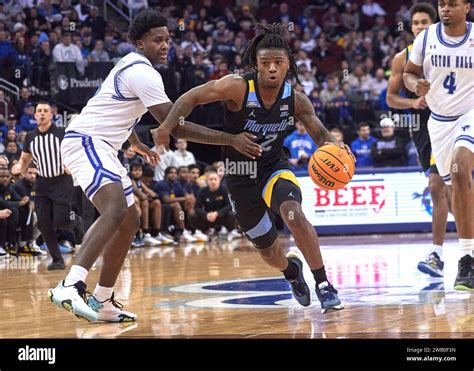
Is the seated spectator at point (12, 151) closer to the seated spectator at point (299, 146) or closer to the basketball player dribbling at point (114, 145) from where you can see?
the seated spectator at point (299, 146)

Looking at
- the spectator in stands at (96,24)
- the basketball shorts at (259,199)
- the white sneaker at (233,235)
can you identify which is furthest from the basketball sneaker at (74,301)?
the spectator in stands at (96,24)

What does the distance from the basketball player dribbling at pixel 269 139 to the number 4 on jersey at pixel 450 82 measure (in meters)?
1.69

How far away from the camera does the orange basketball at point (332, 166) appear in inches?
246

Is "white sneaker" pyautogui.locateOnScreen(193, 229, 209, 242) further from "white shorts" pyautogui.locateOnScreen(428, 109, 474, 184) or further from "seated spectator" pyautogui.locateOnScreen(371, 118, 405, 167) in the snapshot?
"white shorts" pyautogui.locateOnScreen(428, 109, 474, 184)

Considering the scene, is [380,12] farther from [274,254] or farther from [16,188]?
[274,254]

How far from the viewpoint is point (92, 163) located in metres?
5.91

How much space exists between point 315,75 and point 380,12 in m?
3.63

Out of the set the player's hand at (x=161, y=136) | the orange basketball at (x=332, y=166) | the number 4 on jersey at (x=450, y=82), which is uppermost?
the number 4 on jersey at (x=450, y=82)

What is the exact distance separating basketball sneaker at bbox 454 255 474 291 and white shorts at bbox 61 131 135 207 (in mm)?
2826

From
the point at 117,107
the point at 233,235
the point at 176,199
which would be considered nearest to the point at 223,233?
the point at 233,235

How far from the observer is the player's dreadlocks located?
20.8 ft

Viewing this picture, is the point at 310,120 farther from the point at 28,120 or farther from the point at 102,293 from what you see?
the point at 28,120

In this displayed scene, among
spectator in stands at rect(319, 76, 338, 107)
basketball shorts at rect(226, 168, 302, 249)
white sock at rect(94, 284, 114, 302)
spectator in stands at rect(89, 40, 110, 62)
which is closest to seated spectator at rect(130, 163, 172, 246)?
spectator in stands at rect(89, 40, 110, 62)

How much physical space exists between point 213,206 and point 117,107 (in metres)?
10.4
